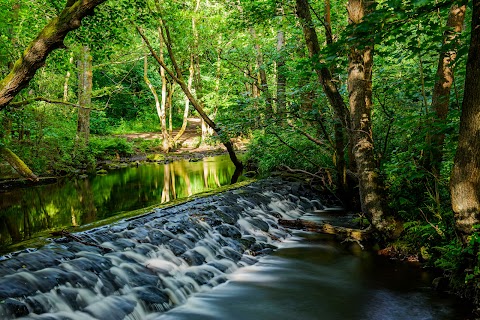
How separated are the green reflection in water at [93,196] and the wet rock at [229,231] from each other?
3.31m

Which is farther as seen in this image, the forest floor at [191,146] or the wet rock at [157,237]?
the forest floor at [191,146]

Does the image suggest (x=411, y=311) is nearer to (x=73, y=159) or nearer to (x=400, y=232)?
(x=400, y=232)

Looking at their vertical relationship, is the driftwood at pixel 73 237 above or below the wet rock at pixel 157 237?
above

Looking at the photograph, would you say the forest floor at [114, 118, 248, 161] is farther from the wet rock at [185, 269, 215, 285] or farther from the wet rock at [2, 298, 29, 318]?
the wet rock at [2, 298, 29, 318]

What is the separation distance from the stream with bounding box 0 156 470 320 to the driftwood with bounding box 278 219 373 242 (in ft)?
0.63

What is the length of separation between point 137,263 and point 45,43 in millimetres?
4989

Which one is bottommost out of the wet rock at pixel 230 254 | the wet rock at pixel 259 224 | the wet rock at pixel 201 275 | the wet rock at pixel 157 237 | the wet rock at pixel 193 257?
the wet rock at pixel 201 275

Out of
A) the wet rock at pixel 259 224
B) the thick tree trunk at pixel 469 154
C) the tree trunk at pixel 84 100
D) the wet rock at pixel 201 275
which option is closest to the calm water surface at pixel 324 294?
the wet rock at pixel 201 275

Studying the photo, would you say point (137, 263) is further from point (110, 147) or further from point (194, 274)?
point (110, 147)

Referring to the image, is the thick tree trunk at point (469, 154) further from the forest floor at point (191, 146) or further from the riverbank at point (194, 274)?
the forest floor at point (191, 146)

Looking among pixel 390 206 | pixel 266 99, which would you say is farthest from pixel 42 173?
pixel 390 206

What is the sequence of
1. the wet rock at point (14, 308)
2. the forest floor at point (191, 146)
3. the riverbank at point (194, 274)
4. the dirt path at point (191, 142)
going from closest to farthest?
the wet rock at point (14, 308)
the riverbank at point (194, 274)
the forest floor at point (191, 146)
the dirt path at point (191, 142)

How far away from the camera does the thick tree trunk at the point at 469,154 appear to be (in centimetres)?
433

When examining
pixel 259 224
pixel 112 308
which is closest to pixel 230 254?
pixel 259 224
